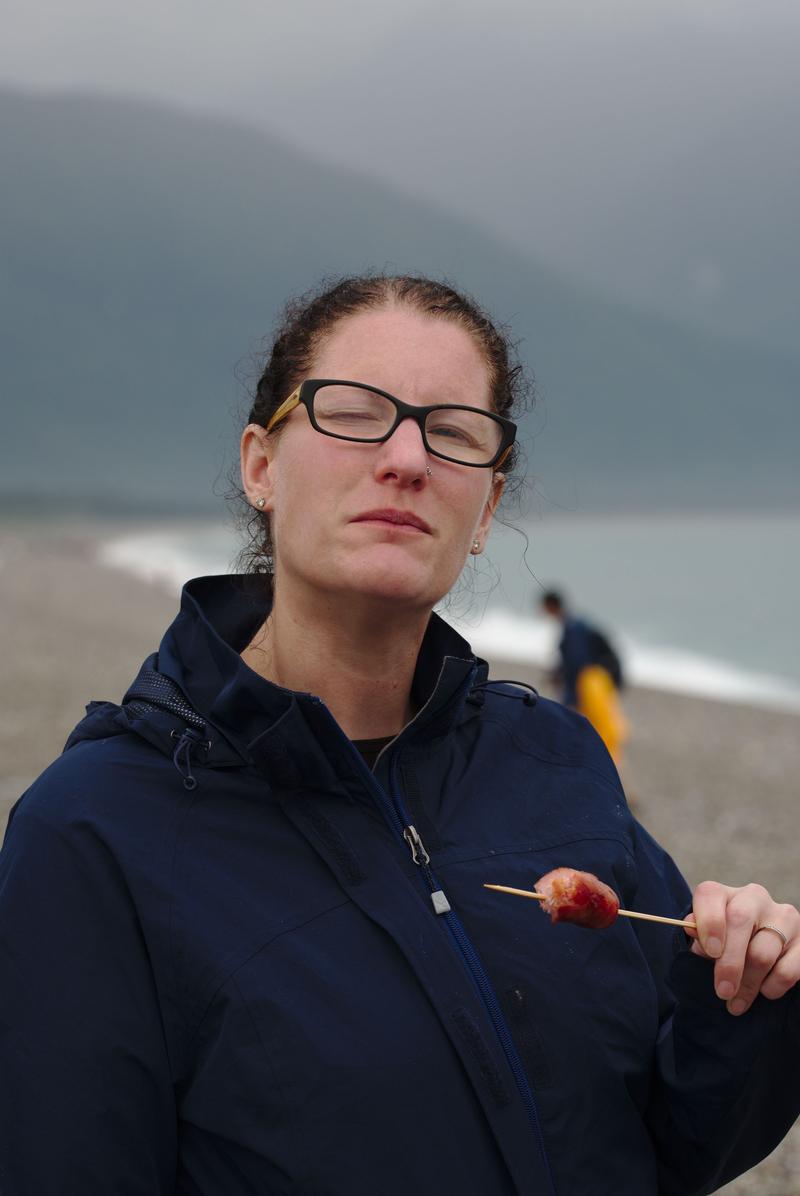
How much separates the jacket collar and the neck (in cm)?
9

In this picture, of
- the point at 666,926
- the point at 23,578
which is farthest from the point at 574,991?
the point at 23,578

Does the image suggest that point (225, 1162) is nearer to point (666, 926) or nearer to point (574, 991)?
point (574, 991)

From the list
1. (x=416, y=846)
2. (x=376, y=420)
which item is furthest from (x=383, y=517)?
(x=416, y=846)

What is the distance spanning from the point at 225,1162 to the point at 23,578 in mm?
56335

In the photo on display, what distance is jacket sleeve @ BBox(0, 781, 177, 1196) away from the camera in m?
1.94

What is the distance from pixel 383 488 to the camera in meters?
2.36

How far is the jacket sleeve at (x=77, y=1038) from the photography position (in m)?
1.94

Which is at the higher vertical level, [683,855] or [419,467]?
[419,467]

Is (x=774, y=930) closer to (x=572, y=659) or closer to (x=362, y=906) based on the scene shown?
(x=362, y=906)

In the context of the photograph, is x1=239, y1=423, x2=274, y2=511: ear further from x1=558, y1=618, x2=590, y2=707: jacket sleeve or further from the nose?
x1=558, y1=618, x2=590, y2=707: jacket sleeve

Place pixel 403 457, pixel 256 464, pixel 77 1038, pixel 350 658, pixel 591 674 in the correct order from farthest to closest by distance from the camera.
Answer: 1. pixel 591 674
2. pixel 256 464
3. pixel 350 658
4. pixel 403 457
5. pixel 77 1038

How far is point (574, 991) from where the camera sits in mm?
2279

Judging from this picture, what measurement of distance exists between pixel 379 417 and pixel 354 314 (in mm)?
256

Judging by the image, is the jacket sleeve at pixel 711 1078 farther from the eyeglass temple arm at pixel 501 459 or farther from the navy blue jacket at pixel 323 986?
the eyeglass temple arm at pixel 501 459
